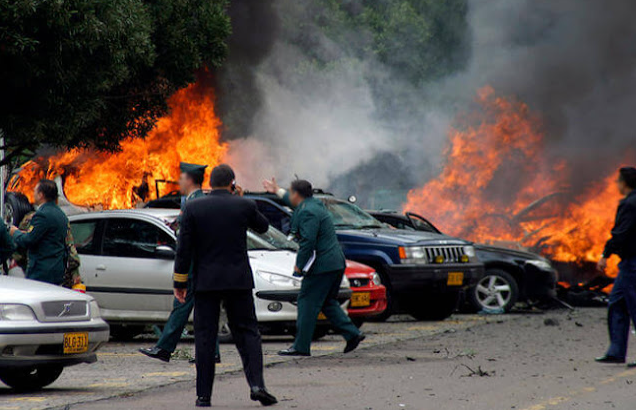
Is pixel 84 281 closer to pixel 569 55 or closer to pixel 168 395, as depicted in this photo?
pixel 168 395

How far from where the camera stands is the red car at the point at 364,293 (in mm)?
13258

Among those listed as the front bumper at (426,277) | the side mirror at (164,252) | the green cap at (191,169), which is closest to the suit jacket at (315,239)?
the green cap at (191,169)

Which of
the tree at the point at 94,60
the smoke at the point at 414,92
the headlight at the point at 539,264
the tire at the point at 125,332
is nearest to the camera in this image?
the tire at the point at 125,332

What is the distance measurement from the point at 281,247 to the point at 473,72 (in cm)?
1976

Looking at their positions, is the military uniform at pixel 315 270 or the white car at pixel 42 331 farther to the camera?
the military uniform at pixel 315 270

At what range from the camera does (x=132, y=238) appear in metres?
12.7

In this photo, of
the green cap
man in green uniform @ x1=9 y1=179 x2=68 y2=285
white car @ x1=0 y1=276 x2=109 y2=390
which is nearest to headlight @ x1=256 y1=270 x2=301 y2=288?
man in green uniform @ x1=9 y1=179 x2=68 y2=285

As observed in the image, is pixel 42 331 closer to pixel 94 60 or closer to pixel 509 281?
pixel 94 60

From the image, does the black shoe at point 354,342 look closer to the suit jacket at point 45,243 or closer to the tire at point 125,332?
the suit jacket at point 45,243

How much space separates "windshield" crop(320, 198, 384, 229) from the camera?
16141mm

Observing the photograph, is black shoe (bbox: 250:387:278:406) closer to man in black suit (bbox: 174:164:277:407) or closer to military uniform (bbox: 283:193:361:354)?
man in black suit (bbox: 174:164:277:407)

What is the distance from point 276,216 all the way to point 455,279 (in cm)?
265

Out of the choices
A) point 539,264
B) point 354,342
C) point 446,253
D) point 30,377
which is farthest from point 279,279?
point 539,264

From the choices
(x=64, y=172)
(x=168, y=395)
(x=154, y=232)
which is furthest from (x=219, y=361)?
(x=64, y=172)
